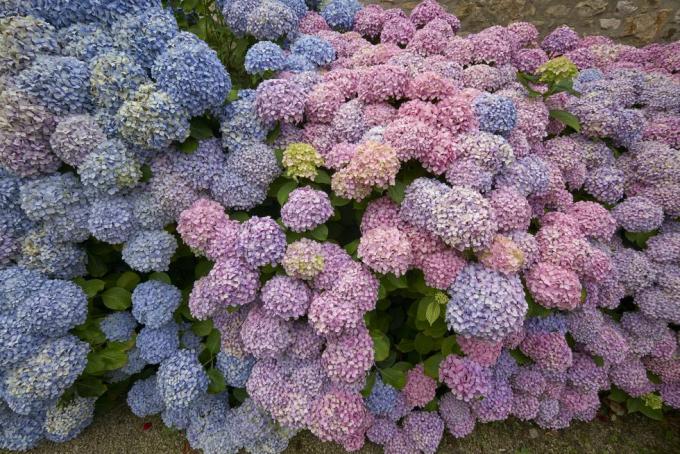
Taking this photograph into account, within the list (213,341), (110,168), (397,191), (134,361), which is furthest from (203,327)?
(397,191)

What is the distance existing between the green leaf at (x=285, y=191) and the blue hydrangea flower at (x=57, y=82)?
111 centimetres

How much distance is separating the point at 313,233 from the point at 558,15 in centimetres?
512

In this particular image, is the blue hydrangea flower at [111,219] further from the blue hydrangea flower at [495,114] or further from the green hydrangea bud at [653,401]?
the green hydrangea bud at [653,401]

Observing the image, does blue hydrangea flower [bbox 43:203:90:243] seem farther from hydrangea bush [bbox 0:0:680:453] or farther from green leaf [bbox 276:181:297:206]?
green leaf [bbox 276:181:297:206]

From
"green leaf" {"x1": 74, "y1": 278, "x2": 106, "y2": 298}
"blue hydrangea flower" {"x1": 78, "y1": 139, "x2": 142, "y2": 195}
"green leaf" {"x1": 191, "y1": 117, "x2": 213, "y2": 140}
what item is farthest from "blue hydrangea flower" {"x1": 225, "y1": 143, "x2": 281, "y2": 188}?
"green leaf" {"x1": 74, "y1": 278, "x2": 106, "y2": 298}

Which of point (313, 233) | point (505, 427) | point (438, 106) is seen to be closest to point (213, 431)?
point (313, 233)

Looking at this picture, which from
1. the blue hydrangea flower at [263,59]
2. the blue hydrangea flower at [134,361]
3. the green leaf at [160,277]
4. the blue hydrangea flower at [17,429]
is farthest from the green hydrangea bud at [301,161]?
the blue hydrangea flower at [17,429]

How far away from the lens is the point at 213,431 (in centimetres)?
236

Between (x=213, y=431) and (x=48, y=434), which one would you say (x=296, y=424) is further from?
(x=48, y=434)

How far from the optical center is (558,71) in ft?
7.81

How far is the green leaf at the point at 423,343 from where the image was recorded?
85.8 inches

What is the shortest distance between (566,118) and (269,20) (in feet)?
6.50

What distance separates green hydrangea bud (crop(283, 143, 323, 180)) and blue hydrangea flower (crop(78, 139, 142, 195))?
2.56 feet

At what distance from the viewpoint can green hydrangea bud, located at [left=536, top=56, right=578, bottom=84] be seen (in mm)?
2355
